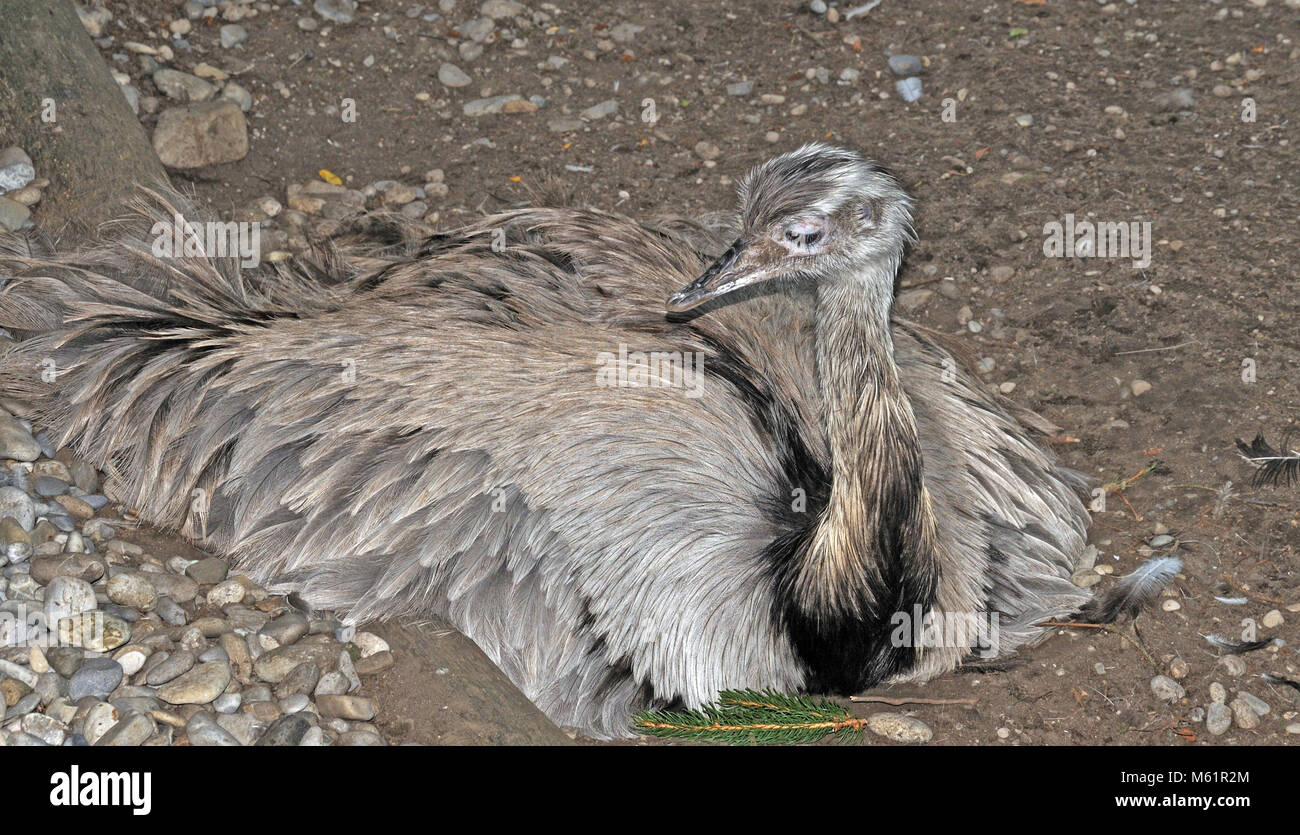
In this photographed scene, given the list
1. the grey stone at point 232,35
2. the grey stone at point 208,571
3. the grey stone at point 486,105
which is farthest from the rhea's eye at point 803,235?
the grey stone at point 232,35

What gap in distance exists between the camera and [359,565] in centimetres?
384

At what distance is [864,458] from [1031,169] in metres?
2.84

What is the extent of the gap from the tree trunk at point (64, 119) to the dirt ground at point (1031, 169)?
0.73 metres

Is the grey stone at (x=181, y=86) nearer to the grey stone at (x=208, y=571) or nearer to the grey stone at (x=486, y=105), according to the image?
the grey stone at (x=486, y=105)

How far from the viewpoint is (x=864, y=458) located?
11.2ft

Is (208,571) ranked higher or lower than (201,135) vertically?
lower

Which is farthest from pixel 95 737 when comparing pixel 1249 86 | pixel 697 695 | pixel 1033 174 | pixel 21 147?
pixel 1249 86

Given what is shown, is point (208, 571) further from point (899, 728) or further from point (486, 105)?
point (486, 105)

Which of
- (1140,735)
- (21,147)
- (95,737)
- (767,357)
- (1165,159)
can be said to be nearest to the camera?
(95,737)

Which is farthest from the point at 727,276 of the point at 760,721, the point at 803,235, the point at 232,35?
the point at 232,35

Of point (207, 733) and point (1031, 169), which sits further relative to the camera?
point (1031, 169)

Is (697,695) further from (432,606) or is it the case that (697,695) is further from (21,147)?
(21,147)

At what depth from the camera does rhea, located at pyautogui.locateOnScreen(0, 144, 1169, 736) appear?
3.48 meters

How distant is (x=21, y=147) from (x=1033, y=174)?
4072 mm
